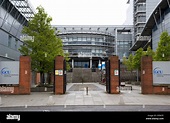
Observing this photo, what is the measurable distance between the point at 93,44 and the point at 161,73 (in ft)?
266

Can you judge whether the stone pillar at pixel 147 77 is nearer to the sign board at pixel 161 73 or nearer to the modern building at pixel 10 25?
the sign board at pixel 161 73

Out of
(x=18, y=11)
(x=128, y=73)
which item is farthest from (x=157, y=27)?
(x=18, y=11)

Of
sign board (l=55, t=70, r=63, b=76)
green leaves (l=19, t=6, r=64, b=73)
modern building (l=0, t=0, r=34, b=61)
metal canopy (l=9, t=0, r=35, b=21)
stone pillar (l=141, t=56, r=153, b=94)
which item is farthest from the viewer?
metal canopy (l=9, t=0, r=35, b=21)

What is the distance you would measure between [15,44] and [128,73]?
37098 mm

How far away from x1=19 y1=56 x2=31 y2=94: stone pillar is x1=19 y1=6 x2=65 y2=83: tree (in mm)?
3761

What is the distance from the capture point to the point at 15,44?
40938 mm

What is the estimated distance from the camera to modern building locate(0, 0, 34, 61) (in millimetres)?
34041

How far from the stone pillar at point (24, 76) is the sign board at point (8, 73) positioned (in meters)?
0.58

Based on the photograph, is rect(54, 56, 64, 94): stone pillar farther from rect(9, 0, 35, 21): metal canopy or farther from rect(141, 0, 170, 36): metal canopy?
rect(141, 0, 170, 36): metal canopy

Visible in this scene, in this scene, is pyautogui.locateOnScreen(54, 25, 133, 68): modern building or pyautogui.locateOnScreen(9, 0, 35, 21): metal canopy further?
pyautogui.locateOnScreen(54, 25, 133, 68): modern building

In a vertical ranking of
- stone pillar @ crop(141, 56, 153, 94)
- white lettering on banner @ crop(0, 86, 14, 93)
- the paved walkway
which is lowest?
the paved walkway

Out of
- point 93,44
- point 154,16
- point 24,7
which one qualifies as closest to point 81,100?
point 24,7
